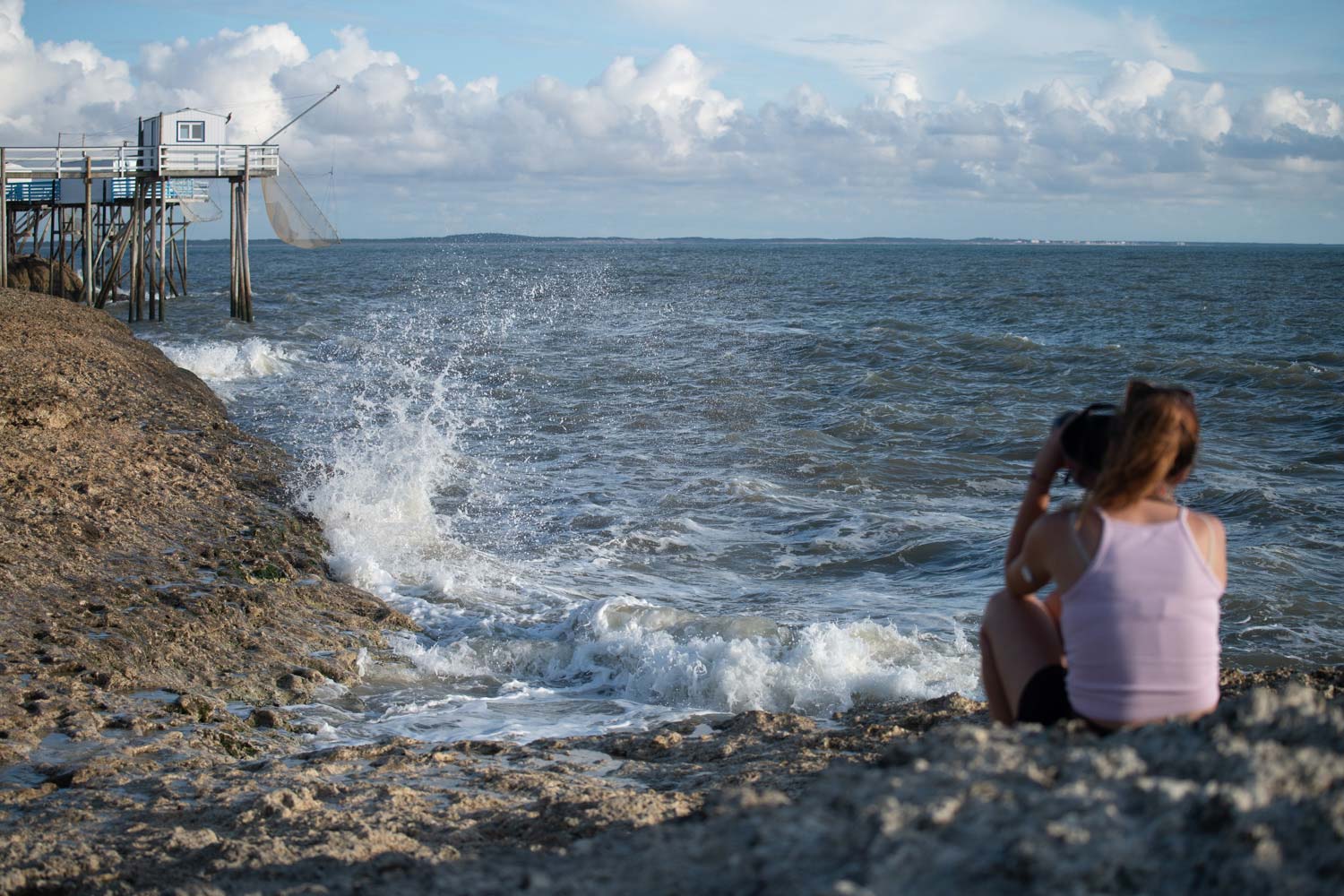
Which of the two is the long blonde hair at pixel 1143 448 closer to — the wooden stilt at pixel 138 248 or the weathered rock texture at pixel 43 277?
the wooden stilt at pixel 138 248

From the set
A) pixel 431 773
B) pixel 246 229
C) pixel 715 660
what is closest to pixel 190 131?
pixel 246 229

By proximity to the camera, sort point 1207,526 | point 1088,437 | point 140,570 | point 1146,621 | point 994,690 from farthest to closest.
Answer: point 140,570 → point 994,690 → point 1088,437 → point 1207,526 → point 1146,621

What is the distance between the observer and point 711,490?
11.8 metres

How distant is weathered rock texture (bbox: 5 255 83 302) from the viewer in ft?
93.1

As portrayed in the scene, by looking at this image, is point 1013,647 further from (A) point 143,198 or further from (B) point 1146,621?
(A) point 143,198

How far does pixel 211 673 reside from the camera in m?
5.92

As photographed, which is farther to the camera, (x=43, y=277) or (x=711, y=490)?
(x=43, y=277)

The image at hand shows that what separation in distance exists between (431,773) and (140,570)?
11.7 ft

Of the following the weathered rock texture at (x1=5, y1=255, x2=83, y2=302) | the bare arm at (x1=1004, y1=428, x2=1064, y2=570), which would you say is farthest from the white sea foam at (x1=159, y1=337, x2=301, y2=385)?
the bare arm at (x1=1004, y1=428, x2=1064, y2=570)

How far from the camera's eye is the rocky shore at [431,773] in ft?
7.45

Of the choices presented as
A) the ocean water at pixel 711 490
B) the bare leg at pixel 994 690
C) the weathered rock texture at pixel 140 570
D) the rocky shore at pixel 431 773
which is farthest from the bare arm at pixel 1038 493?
the weathered rock texture at pixel 140 570

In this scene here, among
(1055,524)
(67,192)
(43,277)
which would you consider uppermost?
(67,192)

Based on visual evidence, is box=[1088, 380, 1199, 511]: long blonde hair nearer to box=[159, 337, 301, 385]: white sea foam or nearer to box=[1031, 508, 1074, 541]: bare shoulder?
box=[1031, 508, 1074, 541]: bare shoulder

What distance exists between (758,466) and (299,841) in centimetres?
971
